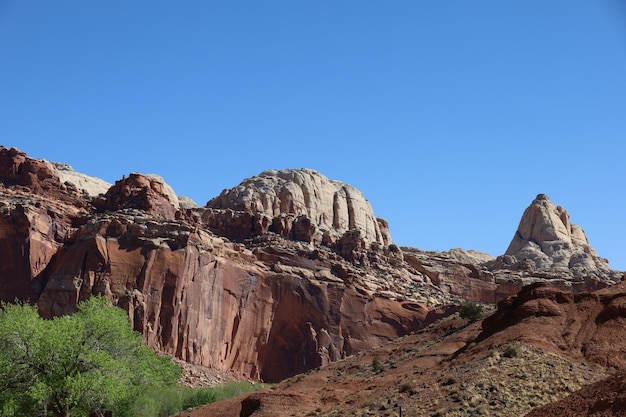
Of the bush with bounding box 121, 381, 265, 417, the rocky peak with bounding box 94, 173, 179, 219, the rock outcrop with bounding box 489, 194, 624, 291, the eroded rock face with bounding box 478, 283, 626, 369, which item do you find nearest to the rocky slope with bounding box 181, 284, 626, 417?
the eroded rock face with bounding box 478, 283, 626, 369

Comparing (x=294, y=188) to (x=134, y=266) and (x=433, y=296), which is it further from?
(x=134, y=266)

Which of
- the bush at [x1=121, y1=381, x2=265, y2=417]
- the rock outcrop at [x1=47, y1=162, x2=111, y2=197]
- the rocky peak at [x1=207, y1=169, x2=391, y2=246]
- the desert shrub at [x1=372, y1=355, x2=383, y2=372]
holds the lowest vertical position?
the bush at [x1=121, y1=381, x2=265, y2=417]

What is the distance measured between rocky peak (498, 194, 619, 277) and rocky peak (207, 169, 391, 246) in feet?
80.8

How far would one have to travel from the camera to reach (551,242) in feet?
481

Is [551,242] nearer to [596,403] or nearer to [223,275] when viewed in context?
[223,275]

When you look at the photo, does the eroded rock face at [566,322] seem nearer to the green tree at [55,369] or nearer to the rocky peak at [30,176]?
the green tree at [55,369]

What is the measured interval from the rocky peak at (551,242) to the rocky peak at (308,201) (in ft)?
80.8

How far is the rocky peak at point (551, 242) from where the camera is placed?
140750 mm

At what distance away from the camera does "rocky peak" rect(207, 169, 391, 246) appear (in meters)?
116

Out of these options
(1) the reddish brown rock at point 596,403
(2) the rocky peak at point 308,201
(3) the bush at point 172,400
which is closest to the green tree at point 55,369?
(3) the bush at point 172,400

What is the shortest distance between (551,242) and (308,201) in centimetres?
4525

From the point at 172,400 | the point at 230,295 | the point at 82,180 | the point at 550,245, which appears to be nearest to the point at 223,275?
the point at 230,295

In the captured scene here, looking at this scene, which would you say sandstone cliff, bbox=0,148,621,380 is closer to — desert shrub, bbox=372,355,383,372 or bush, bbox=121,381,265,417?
bush, bbox=121,381,265,417

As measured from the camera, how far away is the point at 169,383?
6806 centimetres
